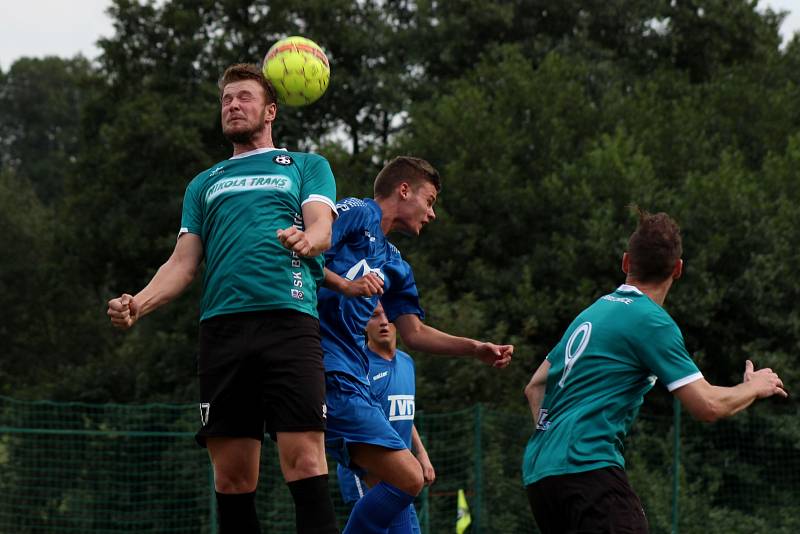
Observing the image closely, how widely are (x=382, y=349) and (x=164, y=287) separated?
2962 millimetres

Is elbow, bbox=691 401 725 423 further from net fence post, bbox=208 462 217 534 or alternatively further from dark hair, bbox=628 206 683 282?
net fence post, bbox=208 462 217 534

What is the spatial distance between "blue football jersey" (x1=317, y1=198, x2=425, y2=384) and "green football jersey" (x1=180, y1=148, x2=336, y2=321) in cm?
55

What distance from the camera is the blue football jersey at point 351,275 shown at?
506 centimetres

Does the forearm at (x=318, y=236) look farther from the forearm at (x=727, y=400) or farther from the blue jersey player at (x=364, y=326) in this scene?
the forearm at (x=727, y=400)

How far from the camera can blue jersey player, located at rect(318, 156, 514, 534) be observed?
16.2 ft


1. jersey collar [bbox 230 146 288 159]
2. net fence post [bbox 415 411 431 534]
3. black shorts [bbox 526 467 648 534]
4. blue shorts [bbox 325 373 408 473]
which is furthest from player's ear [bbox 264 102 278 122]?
net fence post [bbox 415 411 431 534]

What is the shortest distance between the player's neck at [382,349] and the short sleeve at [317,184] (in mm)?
2704

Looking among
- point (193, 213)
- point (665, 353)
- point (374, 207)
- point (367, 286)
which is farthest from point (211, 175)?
point (665, 353)

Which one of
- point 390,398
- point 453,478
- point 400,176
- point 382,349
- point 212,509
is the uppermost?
point 400,176

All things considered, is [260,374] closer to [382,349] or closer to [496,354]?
[496,354]

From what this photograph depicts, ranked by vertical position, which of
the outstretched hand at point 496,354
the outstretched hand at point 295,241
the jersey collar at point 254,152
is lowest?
the outstretched hand at point 496,354

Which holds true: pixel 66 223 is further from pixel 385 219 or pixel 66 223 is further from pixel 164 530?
pixel 385 219

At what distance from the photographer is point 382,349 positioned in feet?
23.6

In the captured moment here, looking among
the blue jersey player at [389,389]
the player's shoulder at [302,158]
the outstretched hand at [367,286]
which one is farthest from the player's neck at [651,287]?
the blue jersey player at [389,389]
